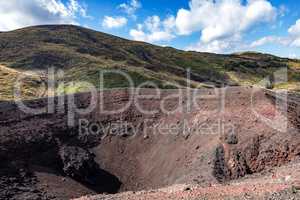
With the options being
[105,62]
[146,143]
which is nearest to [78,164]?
[146,143]

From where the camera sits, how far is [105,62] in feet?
428

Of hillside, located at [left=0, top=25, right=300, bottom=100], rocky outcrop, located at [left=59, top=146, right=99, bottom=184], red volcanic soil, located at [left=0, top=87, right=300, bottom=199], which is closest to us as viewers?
red volcanic soil, located at [left=0, top=87, right=300, bottom=199]

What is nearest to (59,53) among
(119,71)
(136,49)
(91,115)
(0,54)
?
(0,54)

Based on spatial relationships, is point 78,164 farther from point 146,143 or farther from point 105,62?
point 105,62

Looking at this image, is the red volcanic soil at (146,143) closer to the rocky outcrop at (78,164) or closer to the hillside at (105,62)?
the rocky outcrop at (78,164)

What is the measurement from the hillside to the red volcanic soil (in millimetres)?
58894

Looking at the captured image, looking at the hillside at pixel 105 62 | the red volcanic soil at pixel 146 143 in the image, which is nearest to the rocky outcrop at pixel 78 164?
the red volcanic soil at pixel 146 143

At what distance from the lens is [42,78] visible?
112 metres

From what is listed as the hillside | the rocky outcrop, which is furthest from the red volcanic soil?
the hillside

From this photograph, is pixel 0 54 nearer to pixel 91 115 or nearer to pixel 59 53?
pixel 59 53

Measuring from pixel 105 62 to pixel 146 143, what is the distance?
323 feet

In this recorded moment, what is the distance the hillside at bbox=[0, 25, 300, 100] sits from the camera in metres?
110

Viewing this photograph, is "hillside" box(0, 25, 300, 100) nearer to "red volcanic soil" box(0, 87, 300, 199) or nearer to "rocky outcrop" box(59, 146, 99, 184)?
"red volcanic soil" box(0, 87, 300, 199)

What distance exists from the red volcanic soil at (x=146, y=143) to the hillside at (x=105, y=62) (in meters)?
58.9
